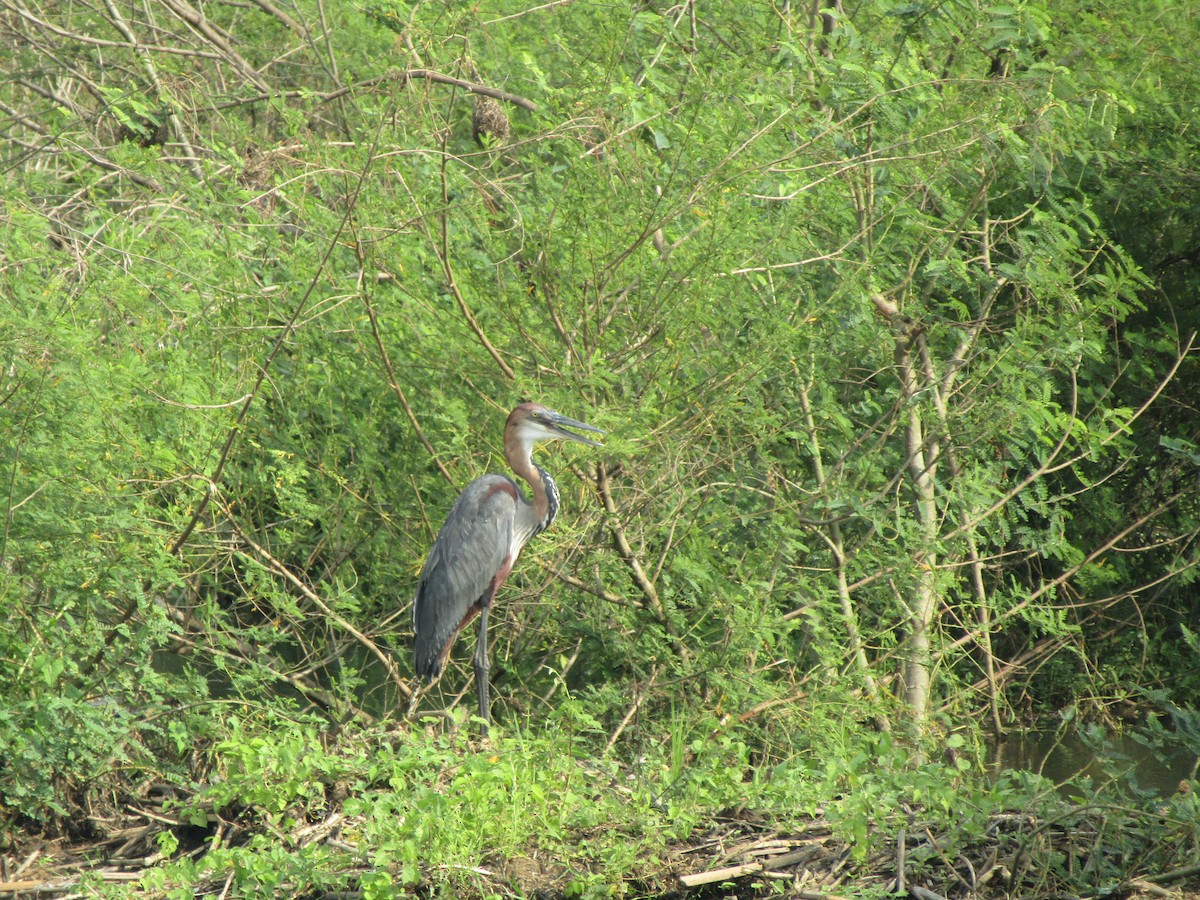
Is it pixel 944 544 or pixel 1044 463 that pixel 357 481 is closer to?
pixel 944 544

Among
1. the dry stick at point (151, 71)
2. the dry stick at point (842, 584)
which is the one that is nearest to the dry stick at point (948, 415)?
the dry stick at point (842, 584)

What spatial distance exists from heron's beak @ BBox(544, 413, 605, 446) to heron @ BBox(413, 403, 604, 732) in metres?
0.05

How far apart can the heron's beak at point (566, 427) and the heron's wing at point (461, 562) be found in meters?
0.53

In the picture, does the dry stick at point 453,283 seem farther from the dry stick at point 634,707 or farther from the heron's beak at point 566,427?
the dry stick at point 634,707

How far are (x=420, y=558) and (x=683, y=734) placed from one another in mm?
1987

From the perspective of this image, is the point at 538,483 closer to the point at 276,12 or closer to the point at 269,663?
the point at 269,663

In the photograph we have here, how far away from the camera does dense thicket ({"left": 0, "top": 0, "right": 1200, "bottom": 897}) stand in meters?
5.31

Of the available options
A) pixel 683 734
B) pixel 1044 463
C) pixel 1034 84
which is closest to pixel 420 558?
pixel 683 734

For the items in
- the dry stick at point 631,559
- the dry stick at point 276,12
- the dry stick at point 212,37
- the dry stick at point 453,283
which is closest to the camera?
the dry stick at point 453,283

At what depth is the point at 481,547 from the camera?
598 centimetres

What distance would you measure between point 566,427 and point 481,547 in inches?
29.4

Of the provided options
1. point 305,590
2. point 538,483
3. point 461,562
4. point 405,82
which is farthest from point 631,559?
point 405,82

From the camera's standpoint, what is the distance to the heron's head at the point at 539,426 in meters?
5.43

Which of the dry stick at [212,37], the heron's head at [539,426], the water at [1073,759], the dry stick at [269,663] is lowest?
the water at [1073,759]
